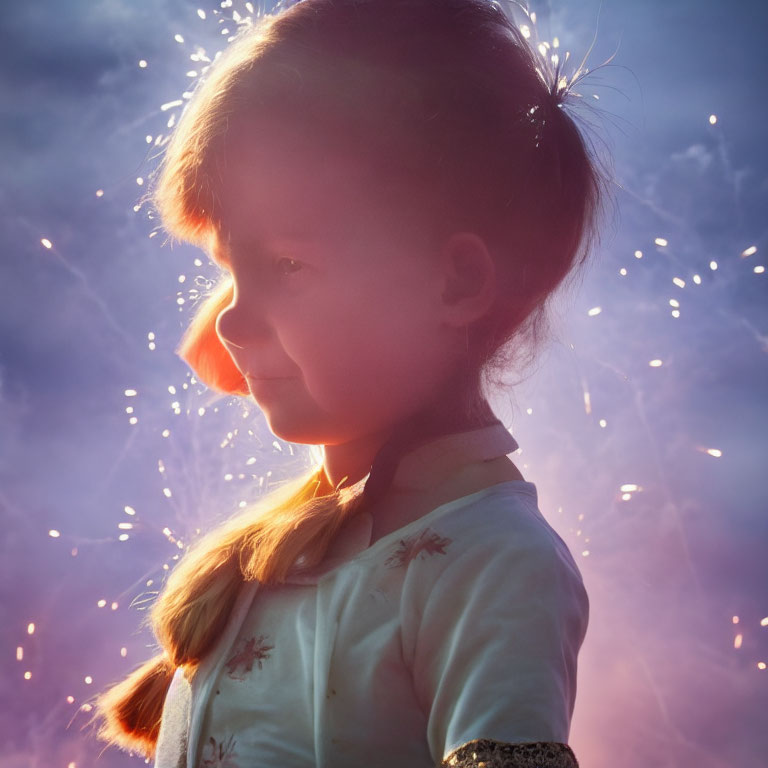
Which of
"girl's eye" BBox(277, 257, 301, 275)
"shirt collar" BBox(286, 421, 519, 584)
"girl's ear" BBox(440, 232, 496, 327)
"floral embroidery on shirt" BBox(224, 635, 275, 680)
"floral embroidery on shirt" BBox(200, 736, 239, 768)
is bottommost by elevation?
"floral embroidery on shirt" BBox(200, 736, 239, 768)

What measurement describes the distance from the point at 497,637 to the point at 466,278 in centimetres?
37

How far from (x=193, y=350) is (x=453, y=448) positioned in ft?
1.26

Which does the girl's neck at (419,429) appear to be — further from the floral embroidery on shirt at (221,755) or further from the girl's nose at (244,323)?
the floral embroidery on shirt at (221,755)

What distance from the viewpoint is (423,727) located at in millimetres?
701

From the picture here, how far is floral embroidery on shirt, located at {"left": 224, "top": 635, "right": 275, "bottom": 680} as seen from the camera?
2.61 ft

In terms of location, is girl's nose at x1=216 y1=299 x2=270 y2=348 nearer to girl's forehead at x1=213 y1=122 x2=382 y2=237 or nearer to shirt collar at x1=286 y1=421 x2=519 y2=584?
girl's forehead at x1=213 y1=122 x2=382 y2=237

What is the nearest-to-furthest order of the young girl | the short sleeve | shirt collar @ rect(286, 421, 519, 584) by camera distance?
the short sleeve < the young girl < shirt collar @ rect(286, 421, 519, 584)

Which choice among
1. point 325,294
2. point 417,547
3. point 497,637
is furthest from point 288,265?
point 497,637

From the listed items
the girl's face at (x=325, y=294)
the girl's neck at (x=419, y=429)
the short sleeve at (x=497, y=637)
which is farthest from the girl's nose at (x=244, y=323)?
the short sleeve at (x=497, y=637)

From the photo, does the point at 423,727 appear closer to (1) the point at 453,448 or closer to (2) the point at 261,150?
(1) the point at 453,448

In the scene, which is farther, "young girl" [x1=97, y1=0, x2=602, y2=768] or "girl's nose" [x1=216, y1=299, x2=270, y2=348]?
"girl's nose" [x1=216, y1=299, x2=270, y2=348]

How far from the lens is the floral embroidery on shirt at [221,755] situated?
74cm

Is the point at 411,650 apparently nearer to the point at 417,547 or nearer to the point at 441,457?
the point at 417,547

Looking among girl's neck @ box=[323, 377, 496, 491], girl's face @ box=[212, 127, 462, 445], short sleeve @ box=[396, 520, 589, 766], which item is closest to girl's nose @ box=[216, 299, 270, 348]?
girl's face @ box=[212, 127, 462, 445]
